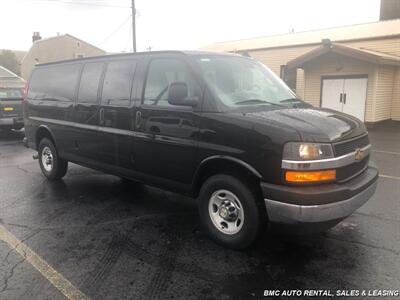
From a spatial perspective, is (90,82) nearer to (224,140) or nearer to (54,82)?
(54,82)

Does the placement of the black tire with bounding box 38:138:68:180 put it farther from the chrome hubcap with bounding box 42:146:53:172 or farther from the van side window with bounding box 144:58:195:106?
the van side window with bounding box 144:58:195:106

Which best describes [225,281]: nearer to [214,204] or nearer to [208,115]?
[214,204]

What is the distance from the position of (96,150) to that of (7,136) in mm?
9116

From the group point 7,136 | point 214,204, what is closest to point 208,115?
point 214,204

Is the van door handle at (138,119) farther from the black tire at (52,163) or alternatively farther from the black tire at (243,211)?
the black tire at (52,163)

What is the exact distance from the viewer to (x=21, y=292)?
10.2ft

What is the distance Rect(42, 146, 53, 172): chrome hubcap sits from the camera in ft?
21.9

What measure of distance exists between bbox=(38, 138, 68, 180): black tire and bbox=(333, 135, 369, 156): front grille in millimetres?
4803

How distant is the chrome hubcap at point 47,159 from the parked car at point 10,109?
591cm

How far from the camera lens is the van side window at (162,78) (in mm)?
4262

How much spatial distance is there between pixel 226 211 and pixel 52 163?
13.1 ft

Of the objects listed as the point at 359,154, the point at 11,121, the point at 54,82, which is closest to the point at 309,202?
the point at 359,154

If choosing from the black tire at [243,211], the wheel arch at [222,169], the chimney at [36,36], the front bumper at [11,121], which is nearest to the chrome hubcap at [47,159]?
the wheel arch at [222,169]

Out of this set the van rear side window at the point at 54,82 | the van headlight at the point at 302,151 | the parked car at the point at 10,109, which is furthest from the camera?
the parked car at the point at 10,109
